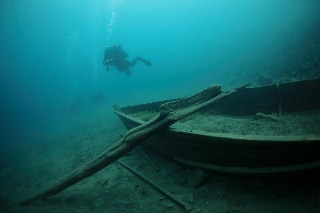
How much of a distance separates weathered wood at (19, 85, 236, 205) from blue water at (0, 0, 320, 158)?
1109 centimetres

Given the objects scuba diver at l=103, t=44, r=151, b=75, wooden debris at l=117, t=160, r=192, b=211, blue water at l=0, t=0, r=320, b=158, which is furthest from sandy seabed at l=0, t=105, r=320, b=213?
blue water at l=0, t=0, r=320, b=158

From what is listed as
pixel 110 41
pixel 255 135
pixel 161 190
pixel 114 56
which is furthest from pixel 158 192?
pixel 110 41

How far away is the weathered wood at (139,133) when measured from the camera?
3.65 meters

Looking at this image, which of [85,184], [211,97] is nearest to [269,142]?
[211,97]

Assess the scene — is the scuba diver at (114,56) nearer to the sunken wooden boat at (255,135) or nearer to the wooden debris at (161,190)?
the sunken wooden boat at (255,135)

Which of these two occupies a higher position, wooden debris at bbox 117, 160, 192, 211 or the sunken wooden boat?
the sunken wooden boat

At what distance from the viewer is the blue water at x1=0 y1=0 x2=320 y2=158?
4709cm

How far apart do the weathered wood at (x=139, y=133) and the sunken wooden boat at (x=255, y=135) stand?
0.94 feet

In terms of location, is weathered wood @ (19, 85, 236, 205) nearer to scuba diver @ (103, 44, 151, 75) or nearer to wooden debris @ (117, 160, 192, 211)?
wooden debris @ (117, 160, 192, 211)

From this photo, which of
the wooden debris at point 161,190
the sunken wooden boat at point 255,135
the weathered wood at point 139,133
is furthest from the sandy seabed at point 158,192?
the weathered wood at point 139,133

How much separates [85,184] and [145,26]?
19415 cm

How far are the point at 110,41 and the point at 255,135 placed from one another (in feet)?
559

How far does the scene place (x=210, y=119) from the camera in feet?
17.5

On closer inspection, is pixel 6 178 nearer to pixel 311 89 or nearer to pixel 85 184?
pixel 85 184
